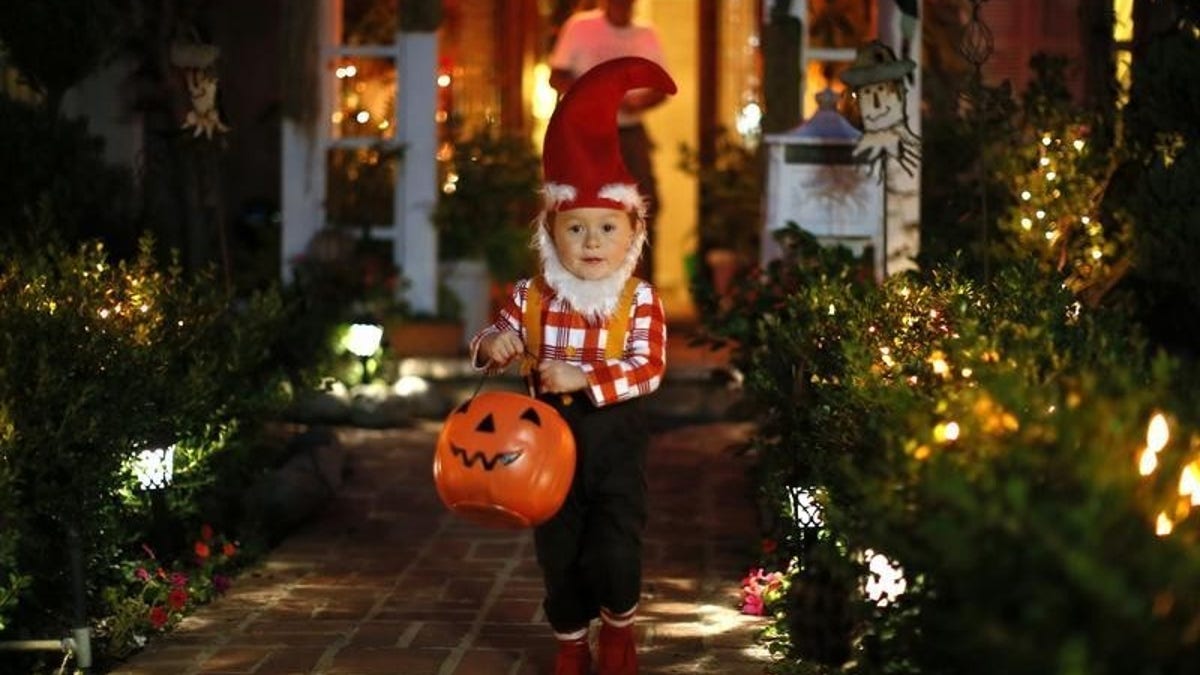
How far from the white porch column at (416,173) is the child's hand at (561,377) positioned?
650 cm

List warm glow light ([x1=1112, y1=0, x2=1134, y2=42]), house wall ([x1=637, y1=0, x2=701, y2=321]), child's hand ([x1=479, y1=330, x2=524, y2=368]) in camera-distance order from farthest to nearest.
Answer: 1. house wall ([x1=637, y1=0, x2=701, y2=321])
2. warm glow light ([x1=1112, y1=0, x2=1134, y2=42])
3. child's hand ([x1=479, y1=330, x2=524, y2=368])

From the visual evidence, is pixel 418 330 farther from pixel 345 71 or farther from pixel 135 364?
pixel 135 364

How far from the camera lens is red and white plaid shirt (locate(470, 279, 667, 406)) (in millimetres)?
5863

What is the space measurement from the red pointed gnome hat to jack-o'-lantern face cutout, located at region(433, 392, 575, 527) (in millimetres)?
677

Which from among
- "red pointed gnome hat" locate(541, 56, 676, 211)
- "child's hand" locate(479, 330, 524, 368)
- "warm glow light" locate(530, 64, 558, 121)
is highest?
"warm glow light" locate(530, 64, 558, 121)

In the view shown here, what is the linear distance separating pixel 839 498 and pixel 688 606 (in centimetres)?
180

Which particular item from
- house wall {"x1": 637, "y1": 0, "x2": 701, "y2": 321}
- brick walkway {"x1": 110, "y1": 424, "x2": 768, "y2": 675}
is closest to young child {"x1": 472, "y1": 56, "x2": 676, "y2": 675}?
brick walkway {"x1": 110, "y1": 424, "x2": 768, "y2": 675}

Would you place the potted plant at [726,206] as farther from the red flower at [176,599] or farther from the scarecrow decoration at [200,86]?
the red flower at [176,599]

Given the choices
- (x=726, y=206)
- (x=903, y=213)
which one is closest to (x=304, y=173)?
(x=726, y=206)

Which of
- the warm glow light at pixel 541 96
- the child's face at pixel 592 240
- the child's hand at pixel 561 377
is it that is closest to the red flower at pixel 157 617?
the child's hand at pixel 561 377

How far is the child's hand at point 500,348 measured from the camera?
5.85 metres

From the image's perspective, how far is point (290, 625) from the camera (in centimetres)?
694

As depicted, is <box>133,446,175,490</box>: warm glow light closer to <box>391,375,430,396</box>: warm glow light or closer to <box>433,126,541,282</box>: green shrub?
<box>391,375,430,396</box>: warm glow light

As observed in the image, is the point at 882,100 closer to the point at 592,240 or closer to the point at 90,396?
the point at 592,240
